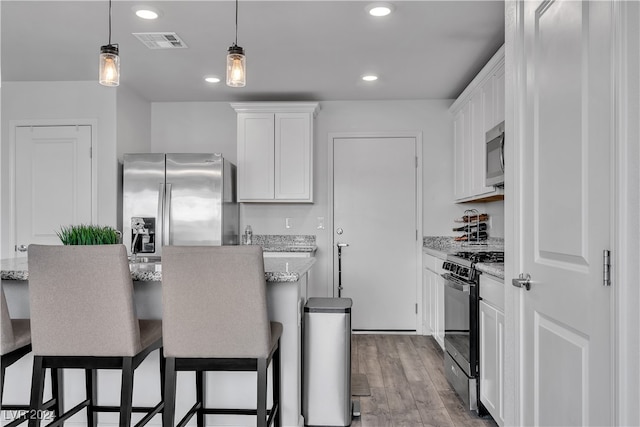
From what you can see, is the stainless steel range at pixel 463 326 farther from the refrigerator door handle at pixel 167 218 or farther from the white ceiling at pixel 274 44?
the refrigerator door handle at pixel 167 218

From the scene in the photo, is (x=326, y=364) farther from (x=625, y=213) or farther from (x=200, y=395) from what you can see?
(x=625, y=213)

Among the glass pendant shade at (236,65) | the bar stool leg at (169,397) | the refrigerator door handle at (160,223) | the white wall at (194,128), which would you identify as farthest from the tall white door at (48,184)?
the bar stool leg at (169,397)

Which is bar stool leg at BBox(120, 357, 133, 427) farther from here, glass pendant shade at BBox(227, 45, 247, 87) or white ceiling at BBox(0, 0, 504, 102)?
white ceiling at BBox(0, 0, 504, 102)

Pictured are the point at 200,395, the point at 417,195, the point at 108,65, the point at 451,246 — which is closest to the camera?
the point at 108,65

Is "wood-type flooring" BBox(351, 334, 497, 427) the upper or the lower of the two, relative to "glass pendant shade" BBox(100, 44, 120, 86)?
lower

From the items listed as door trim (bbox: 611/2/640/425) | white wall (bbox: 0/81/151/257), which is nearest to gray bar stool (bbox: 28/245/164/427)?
door trim (bbox: 611/2/640/425)

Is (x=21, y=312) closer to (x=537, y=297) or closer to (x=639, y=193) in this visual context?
(x=537, y=297)

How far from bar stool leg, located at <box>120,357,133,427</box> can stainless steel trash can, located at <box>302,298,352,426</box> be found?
0.91 meters

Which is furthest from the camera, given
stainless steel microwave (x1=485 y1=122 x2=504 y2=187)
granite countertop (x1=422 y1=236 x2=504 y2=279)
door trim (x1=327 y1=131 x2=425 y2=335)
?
door trim (x1=327 y1=131 x2=425 y2=335)

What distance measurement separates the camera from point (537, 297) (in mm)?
1656

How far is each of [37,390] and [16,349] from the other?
206mm

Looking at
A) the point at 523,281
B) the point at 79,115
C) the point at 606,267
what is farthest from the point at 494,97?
the point at 79,115

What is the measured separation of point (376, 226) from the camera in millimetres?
4996

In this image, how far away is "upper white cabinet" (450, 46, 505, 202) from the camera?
3.38 m
